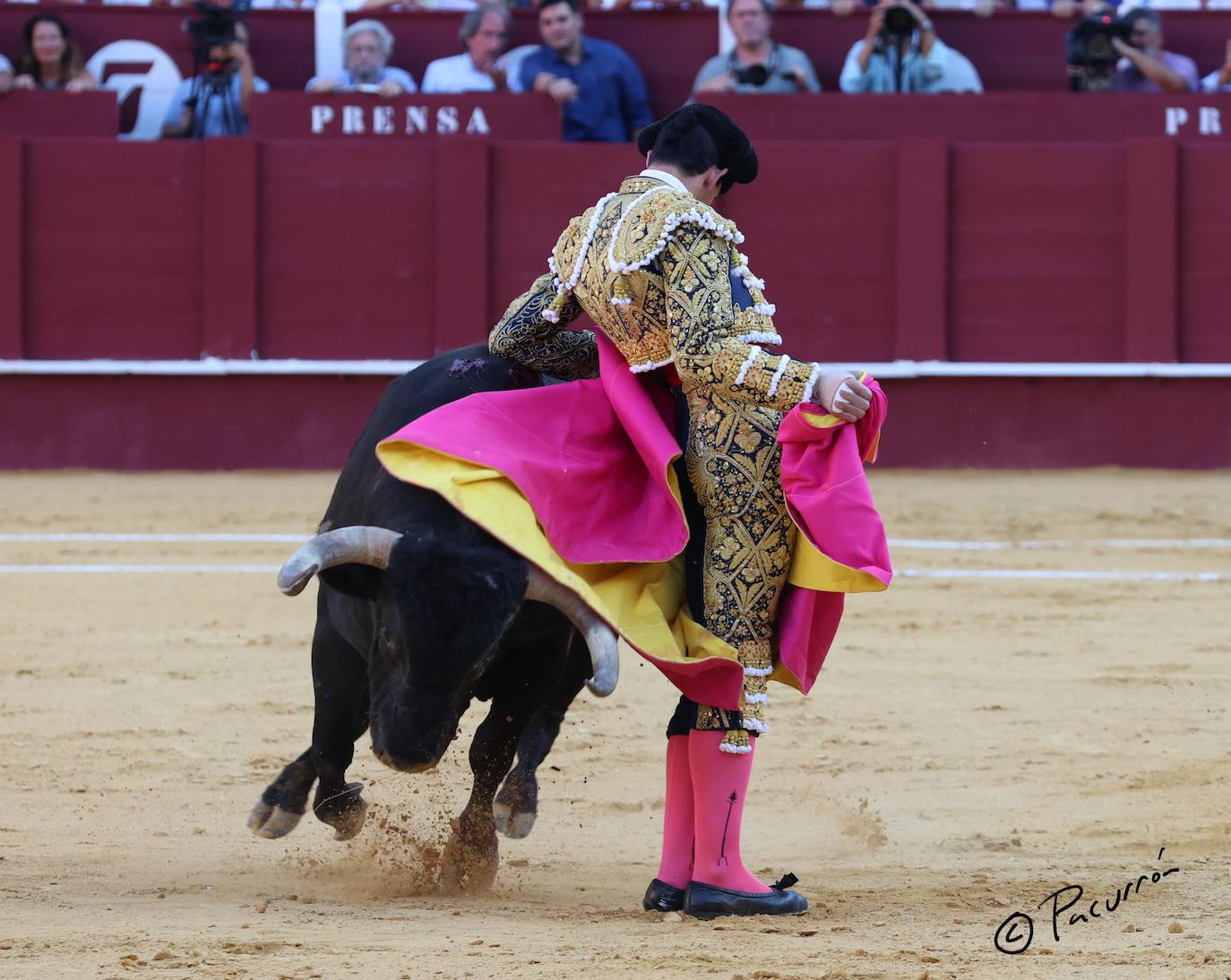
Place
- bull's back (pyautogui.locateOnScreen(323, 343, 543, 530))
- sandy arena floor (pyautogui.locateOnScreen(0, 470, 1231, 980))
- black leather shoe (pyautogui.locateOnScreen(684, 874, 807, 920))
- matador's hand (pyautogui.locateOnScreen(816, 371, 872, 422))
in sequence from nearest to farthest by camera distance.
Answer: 1. sandy arena floor (pyautogui.locateOnScreen(0, 470, 1231, 980))
2. matador's hand (pyautogui.locateOnScreen(816, 371, 872, 422))
3. black leather shoe (pyautogui.locateOnScreen(684, 874, 807, 920))
4. bull's back (pyautogui.locateOnScreen(323, 343, 543, 530))

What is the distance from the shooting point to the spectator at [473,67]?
7.64 metres

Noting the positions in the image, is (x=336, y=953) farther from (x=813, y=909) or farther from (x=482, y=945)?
(x=813, y=909)

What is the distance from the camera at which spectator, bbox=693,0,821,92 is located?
7.50m

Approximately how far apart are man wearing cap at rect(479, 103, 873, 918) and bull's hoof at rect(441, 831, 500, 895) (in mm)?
368

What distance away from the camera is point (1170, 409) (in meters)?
7.94

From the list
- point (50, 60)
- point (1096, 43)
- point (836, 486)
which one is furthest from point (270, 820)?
point (1096, 43)

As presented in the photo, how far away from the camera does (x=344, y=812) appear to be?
3057mm

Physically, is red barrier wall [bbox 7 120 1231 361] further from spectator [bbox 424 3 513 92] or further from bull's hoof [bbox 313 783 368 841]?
bull's hoof [bbox 313 783 368 841]

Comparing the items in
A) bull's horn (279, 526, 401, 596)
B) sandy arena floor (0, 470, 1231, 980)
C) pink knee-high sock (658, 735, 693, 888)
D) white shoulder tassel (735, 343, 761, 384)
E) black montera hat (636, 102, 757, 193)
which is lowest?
sandy arena floor (0, 470, 1231, 980)

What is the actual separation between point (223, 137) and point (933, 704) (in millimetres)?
4627

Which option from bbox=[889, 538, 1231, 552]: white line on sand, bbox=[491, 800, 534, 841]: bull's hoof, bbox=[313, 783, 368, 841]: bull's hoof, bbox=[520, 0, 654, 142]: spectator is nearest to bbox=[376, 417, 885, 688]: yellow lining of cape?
bbox=[491, 800, 534, 841]: bull's hoof

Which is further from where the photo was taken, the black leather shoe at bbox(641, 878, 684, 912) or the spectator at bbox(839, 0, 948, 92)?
the spectator at bbox(839, 0, 948, 92)

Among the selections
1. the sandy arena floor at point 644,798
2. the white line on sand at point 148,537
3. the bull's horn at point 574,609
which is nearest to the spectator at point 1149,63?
the sandy arena floor at point 644,798

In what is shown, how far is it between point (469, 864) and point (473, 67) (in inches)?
211
